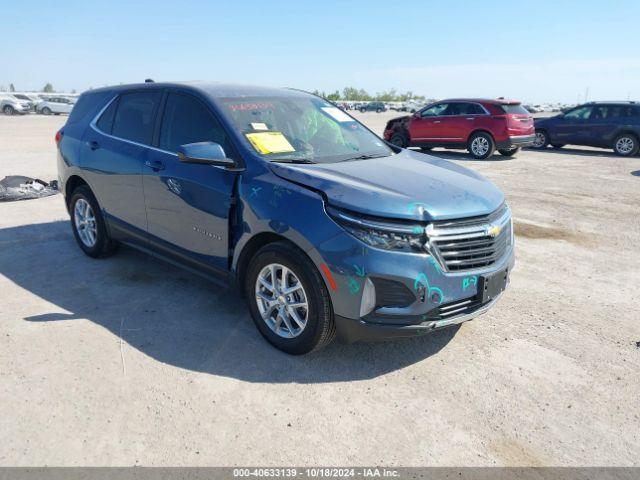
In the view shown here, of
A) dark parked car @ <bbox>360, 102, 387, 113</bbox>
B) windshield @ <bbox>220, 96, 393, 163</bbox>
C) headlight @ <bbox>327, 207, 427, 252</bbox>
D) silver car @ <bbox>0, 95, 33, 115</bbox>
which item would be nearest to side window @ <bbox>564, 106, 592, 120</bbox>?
windshield @ <bbox>220, 96, 393, 163</bbox>

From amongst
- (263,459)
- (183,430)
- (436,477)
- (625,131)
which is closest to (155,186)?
(183,430)

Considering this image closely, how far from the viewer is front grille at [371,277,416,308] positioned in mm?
2967

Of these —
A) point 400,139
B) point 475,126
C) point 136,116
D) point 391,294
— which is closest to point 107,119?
point 136,116

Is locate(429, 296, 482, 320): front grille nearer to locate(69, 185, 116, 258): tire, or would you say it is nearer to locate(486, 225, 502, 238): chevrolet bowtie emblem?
locate(486, 225, 502, 238): chevrolet bowtie emblem

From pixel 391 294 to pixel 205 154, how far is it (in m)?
1.59

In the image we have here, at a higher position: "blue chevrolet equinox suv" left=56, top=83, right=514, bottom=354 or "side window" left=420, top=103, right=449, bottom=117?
"side window" left=420, top=103, right=449, bottom=117

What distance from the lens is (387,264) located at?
294cm

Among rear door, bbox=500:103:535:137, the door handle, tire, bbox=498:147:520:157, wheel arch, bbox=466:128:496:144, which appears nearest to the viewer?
the door handle

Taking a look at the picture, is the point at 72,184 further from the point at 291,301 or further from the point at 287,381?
the point at 287,381

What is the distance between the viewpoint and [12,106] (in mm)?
38344

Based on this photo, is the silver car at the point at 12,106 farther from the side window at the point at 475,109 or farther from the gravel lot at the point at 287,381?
the gravel lot at the point at 287,381

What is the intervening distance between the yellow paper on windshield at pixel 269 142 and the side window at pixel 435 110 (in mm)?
12397

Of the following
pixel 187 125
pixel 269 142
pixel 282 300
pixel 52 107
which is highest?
pixel 187 125

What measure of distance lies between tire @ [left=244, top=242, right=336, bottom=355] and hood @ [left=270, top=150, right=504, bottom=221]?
0.46 meters
